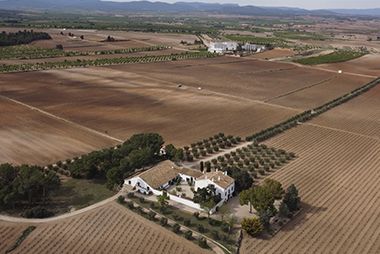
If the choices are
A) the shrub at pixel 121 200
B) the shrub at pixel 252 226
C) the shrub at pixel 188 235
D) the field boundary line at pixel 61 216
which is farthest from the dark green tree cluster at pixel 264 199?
the field boundary line at pixel 61 216

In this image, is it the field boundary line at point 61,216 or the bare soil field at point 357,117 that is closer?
the field boundary line at point 61,216

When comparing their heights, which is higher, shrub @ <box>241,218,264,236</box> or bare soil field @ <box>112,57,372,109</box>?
shrub @ <box>241,218,264,236</box>

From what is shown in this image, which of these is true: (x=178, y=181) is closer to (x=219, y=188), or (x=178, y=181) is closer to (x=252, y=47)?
(x=219, y=188)

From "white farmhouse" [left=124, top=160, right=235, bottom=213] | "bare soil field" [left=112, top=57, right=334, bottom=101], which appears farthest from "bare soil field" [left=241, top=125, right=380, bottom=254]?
"bare soil field" [left=112, top=57, right=334, bottom=101]

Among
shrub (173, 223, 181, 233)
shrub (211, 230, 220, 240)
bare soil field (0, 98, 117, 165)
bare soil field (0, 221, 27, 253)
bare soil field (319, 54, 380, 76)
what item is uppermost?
bare soil field (0, 98, 117, 165)

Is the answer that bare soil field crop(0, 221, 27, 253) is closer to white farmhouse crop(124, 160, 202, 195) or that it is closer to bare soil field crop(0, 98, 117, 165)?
white farmhouse crop(124, 160, 202, 195)

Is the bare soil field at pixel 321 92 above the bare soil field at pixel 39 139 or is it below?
below

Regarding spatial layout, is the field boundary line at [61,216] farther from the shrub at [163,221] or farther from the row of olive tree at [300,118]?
the row of olive tree at [300,118]

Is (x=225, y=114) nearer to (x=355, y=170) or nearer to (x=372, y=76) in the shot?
(x=355, y=170)
